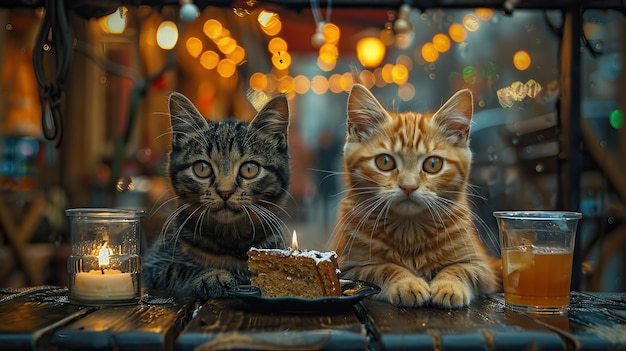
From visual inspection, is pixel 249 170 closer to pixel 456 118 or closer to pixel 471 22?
pixel 456 118

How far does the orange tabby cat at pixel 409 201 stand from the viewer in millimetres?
1426

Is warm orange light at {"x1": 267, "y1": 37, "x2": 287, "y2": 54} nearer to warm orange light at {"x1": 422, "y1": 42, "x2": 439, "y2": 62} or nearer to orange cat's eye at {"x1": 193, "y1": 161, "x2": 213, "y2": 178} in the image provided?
warm orange light at {"x1": 422, "y1": 42, "x2": 439, "y2": 62}

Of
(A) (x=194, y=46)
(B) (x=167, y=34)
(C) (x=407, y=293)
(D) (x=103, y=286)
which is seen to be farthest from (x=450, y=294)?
(A) (x=194, y=46)

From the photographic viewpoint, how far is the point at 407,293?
4.23ft

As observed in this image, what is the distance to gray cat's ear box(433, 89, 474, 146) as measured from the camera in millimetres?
1530

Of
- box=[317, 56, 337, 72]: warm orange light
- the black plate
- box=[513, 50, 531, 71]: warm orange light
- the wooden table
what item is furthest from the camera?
box=[317, 56, 337, 72]: warm orange light

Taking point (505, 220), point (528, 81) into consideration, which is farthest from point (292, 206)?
point (528, 81)

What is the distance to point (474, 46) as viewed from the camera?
2922 millimetres

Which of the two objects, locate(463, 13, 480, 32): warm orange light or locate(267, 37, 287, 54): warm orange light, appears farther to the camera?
locate(267, 37, 287, 54): warm orange light

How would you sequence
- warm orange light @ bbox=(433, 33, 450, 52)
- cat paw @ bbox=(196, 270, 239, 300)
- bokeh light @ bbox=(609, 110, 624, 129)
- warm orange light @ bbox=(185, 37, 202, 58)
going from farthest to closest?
warm orange light @ bbox=(185, 37, 202, 58), warm orange light @ bbox=(433, 33, 450, 52), bokeh light @ bbox=(609, 110, 624, 129), cat paw @ bbox=(196, 270, 239, 300)

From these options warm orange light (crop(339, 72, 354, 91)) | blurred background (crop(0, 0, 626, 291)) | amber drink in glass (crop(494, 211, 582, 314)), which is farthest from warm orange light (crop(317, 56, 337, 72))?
amber drink in glass (crop(494, 211, 582, 314))

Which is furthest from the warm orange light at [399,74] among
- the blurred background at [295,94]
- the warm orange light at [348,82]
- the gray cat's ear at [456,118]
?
the gray cat's ear at [456,118]

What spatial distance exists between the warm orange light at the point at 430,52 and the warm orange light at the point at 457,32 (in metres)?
0.22

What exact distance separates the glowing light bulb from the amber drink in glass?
1688 mm
